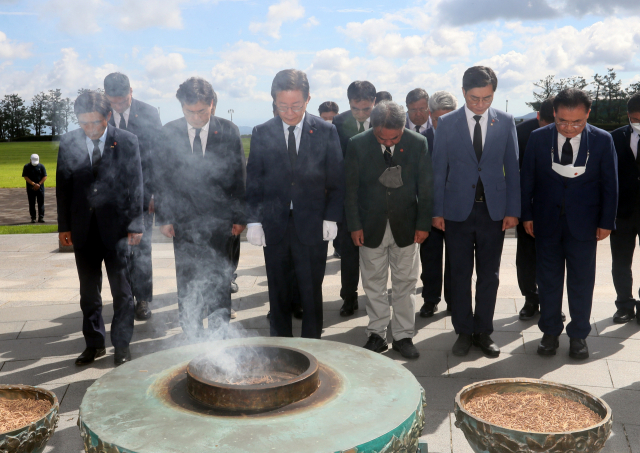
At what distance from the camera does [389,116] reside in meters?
4.07

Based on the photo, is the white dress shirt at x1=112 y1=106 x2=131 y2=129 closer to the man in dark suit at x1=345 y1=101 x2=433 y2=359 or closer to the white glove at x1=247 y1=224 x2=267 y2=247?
the white glove at x1=247 y1=224 x2=267 y2=247

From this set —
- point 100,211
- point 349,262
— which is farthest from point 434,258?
point 100,211

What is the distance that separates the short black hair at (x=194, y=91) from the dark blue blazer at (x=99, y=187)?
1.81ft

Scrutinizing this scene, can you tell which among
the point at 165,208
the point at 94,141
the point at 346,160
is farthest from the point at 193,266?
the point at 346,160

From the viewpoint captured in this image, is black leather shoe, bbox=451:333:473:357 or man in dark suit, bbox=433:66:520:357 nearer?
man in dark suit, bbox=433:66:520:357

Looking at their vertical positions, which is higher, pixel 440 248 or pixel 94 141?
pixel 94 141

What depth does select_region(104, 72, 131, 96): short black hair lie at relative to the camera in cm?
517

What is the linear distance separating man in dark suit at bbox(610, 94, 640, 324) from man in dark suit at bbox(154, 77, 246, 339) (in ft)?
A: 11.1

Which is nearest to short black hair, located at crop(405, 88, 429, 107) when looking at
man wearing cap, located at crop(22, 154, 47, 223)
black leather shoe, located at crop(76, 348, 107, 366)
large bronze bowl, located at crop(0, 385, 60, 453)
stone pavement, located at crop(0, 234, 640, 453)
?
stone pavement, located at crop(0, 234, 640, 453)

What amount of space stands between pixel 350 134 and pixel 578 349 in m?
2.99

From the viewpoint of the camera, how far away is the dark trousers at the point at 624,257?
5.12 meters

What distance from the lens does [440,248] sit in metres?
5.38

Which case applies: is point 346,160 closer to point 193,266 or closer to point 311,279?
point 311,279

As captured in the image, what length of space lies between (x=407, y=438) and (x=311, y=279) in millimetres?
2198
